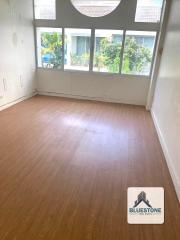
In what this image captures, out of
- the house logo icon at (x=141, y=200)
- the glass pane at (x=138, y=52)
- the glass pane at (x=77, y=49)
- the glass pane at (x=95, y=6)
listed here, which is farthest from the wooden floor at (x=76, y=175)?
the glass pane at (x=95, y=6)

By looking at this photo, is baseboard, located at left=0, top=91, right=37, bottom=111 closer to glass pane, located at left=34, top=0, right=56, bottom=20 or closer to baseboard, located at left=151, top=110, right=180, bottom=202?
glass pane, located at left=34, top=0, right=56, bottom=20

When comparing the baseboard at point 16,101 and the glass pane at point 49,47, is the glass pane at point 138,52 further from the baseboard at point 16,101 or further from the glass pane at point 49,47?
the baseboard at point 16,101

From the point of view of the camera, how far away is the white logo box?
1.76 meters

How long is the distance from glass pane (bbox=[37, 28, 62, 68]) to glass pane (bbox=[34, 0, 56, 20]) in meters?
0.32

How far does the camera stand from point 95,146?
3020mm

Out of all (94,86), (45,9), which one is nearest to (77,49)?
(94,86)

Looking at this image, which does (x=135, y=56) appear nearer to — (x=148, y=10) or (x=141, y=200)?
(x=148, y=10)

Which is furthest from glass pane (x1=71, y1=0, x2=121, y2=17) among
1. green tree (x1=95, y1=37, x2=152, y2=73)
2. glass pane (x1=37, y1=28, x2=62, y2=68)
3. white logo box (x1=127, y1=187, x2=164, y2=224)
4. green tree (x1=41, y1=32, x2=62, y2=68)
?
white logo box (x1=127, y1=187, x2=164, y2=224)

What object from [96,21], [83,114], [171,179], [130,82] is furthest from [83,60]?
[171,179]

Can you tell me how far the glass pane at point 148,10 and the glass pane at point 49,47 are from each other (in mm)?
2092

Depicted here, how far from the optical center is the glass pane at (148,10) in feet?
14.5

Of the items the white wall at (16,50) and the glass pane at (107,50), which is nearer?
the white wall at (16,50)

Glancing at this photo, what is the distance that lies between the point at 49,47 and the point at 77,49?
0.82 meters

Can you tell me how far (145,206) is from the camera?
5.95 feet
